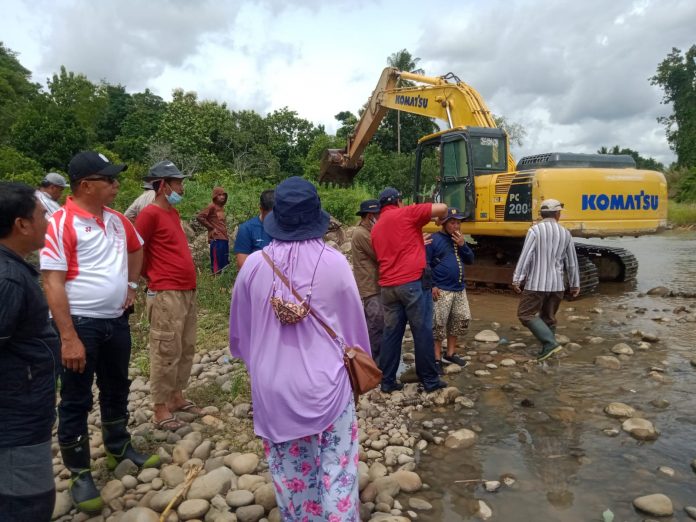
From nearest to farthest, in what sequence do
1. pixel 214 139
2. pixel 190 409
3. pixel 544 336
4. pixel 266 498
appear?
pixel 266 498 → pixel 190 409 → pixel 544 336 → pixel 214 139

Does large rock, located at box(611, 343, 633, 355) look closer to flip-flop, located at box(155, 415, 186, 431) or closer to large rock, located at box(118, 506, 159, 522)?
flip-flop, located at box(155, 415, 186, 431)

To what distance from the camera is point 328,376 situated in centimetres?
206

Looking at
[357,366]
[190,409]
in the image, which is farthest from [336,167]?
[357,366]

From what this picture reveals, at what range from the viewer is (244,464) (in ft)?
10.9

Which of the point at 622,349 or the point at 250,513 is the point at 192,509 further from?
the point at 622,349

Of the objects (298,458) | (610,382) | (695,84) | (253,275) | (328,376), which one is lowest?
(610,382)

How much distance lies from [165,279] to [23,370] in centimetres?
166

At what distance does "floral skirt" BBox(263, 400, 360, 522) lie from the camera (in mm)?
2057

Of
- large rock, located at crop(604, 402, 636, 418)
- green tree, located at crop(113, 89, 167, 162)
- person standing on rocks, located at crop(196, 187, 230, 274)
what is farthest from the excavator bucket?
green tree, located at crop(113, 89, 167, 162)

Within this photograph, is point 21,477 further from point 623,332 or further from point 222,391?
point 623,332

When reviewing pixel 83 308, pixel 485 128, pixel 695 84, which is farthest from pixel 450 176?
pixel 695 84

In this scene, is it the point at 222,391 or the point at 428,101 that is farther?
the point at 428,101

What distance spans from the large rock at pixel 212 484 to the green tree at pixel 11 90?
28.0 metres

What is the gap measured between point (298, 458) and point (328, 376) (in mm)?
384
